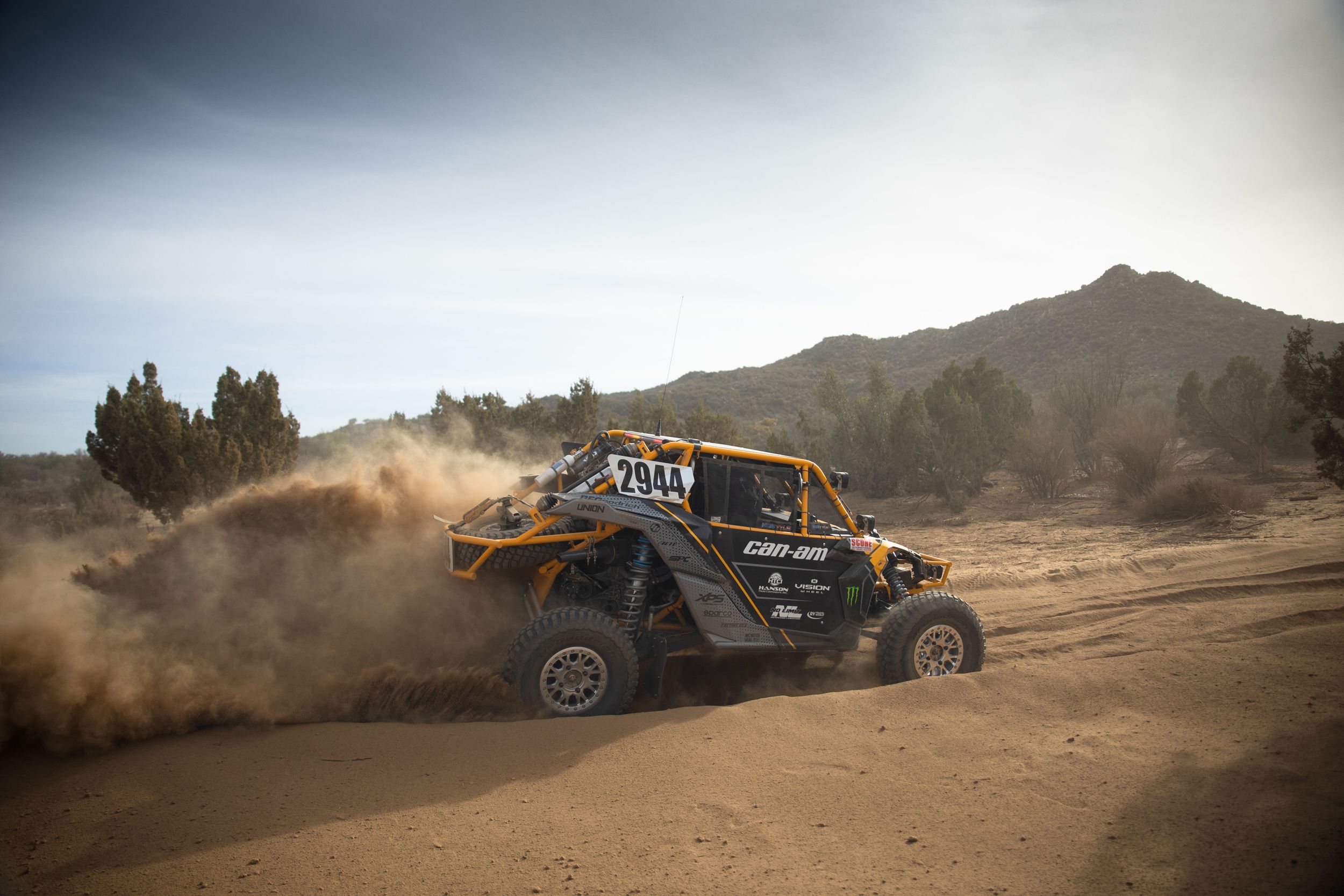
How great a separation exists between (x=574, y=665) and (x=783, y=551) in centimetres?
209

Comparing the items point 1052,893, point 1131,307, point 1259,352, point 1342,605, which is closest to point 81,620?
point 1052,893

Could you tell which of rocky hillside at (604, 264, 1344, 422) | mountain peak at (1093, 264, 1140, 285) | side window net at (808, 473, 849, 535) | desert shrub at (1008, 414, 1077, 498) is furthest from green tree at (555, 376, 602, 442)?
mountain peak at (1093, 264, 1140, 285)

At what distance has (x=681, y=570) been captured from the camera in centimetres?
584

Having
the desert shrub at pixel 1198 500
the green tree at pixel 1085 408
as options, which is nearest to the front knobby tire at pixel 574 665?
the desert shrub at pixel 1198 500

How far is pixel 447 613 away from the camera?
610 cm

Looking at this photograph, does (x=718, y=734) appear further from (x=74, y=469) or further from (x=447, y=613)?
(x=74, y=469)

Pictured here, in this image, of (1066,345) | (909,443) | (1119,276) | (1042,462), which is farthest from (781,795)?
(1119,276)

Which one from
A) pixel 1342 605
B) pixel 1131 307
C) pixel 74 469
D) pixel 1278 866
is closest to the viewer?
pixel 1278 866

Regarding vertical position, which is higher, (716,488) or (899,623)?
(716,488)

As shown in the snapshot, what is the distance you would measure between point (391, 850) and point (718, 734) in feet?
7.38

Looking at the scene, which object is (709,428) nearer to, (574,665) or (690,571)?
(690,571)

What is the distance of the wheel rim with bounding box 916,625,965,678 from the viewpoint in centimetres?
629

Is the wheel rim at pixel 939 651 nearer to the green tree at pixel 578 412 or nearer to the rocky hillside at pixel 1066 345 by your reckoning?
the green tree at pixel 578 412

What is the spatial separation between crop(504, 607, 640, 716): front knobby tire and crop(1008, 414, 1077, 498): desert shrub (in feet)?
55.8
